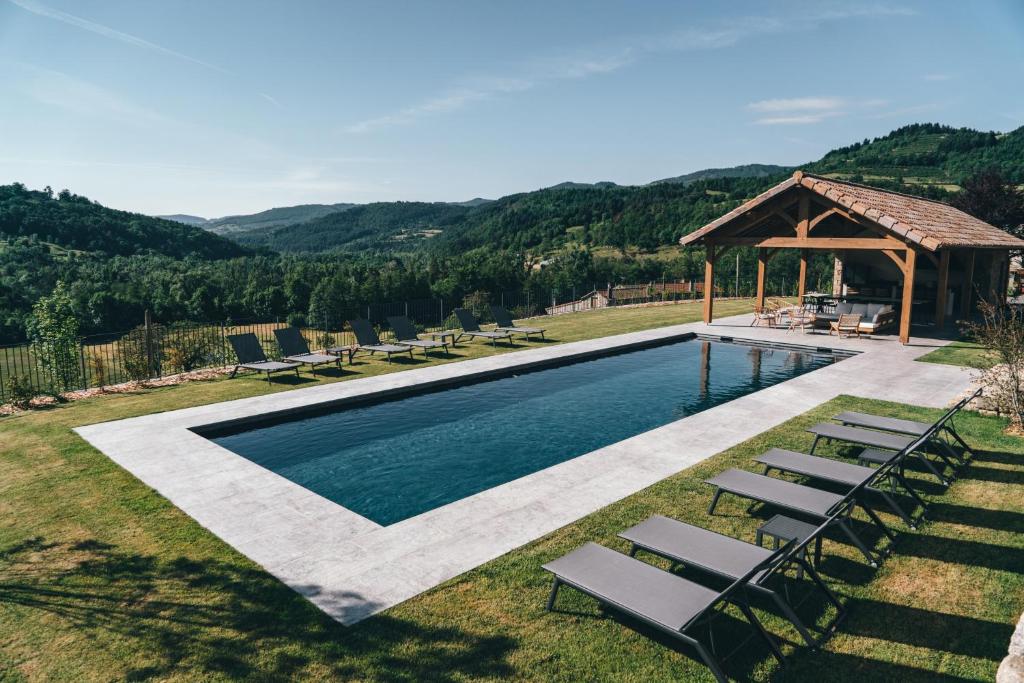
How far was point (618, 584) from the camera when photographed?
3.99 meters

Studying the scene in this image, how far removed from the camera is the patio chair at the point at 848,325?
17484 mm

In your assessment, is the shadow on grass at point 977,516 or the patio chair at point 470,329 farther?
the patio chair at point 470,329

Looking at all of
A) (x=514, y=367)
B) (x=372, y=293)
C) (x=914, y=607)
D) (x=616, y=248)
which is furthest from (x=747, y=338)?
(x=616, y=248)

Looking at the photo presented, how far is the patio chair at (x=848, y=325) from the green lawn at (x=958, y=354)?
2305mm

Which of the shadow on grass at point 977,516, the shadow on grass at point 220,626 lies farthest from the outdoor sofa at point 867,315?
the shadow on grass at point 220,626

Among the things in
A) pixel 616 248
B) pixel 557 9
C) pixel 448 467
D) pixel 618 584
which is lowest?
pixel 448 467

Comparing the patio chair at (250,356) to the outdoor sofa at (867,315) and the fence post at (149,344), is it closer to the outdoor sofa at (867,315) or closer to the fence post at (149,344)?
the fence post at (149,344)

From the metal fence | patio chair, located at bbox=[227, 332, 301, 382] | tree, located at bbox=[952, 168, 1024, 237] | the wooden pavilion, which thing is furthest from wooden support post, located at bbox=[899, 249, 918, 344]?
tree, located at bbox=[952, 168, 1024, 237]

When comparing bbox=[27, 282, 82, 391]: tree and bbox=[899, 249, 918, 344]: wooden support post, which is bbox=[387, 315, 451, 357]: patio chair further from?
bbox=[899, 249, 918, 344]: wooden support post

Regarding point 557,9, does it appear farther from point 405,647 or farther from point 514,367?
point 405,647

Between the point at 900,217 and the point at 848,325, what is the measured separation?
3.39 metres

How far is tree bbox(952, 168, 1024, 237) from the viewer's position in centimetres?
2933

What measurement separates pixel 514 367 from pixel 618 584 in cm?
989

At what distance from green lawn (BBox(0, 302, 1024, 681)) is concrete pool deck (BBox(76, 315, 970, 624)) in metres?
0.24
